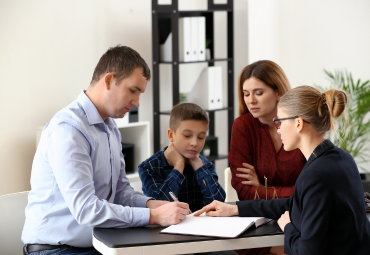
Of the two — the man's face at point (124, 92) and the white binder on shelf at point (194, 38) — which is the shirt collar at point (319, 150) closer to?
the man's face at point (124, 92)

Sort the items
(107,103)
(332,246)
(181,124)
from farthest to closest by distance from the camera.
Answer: (181,124), (107,103), (332,246)

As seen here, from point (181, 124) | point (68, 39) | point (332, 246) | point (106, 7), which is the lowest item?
point (332, 246)

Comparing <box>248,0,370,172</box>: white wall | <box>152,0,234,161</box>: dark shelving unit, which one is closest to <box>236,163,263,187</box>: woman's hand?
<box>152,0,234,161</box>: dark shelving unit

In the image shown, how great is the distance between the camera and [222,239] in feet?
4.60

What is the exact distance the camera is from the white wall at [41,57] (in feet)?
11.3

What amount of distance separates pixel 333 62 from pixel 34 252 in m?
3.62

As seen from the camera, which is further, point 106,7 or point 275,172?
point 106,7

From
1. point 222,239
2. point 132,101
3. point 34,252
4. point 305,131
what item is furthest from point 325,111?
point 34,252

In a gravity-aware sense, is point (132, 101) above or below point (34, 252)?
above

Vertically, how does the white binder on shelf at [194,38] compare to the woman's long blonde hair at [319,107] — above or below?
above

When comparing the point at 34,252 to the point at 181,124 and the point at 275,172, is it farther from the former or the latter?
the point at 275,172

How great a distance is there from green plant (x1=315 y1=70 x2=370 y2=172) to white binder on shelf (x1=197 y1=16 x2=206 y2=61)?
3.91 ft

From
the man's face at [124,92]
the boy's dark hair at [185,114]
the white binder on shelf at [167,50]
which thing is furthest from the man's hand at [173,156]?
the white binder on shelf at [167,50]

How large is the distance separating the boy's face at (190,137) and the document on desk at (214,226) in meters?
0.49
